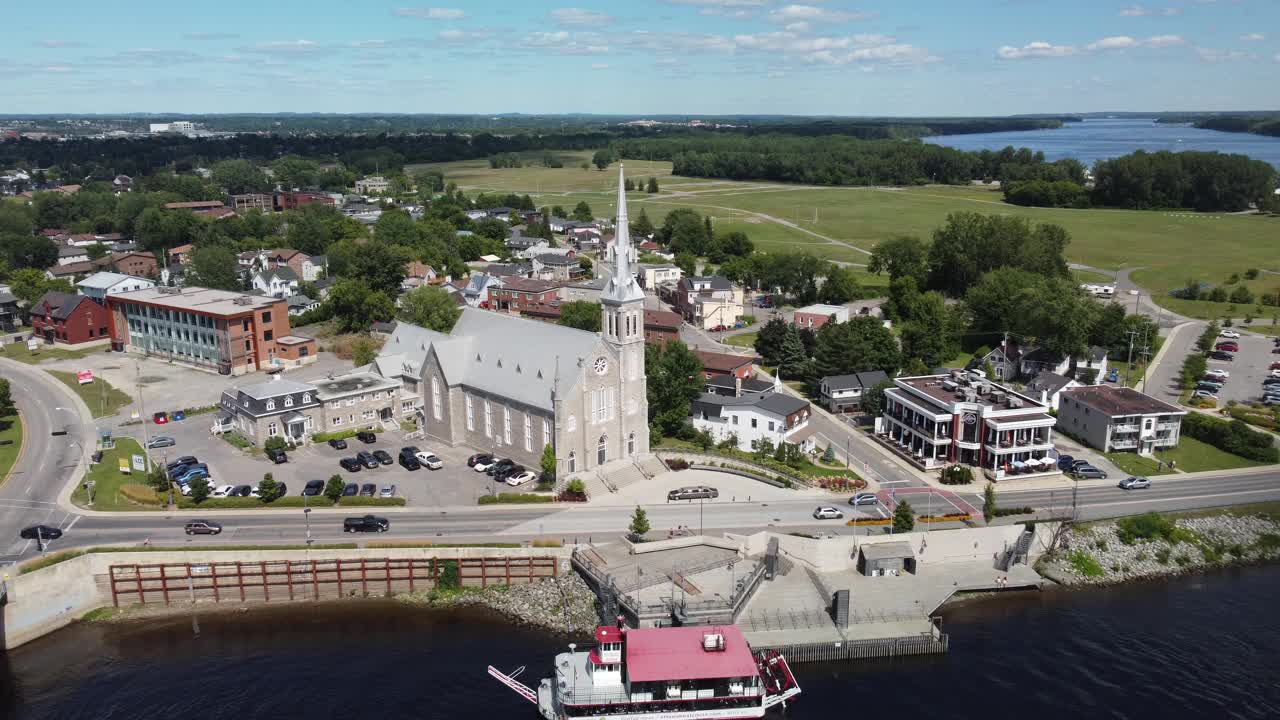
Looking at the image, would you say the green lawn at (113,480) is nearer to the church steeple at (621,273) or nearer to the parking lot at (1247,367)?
the church steeple at (621,273)

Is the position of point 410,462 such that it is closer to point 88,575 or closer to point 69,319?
point 88,575

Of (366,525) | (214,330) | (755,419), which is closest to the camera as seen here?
(366,525)

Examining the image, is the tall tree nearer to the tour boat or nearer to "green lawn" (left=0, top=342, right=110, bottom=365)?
"green lawn" (left=0, top=342, right=110, bottom=365)

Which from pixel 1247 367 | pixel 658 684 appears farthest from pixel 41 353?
pixel 1247 367

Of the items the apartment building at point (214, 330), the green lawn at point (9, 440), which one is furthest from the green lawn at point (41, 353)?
the green lawn at point (9, 440)

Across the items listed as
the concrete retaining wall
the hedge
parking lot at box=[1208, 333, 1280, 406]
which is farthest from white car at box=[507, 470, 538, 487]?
parking lot at box=[1208, 333, 1280, 406]

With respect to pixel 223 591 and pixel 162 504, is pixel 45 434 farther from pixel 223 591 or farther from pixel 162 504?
pixel 223 591
